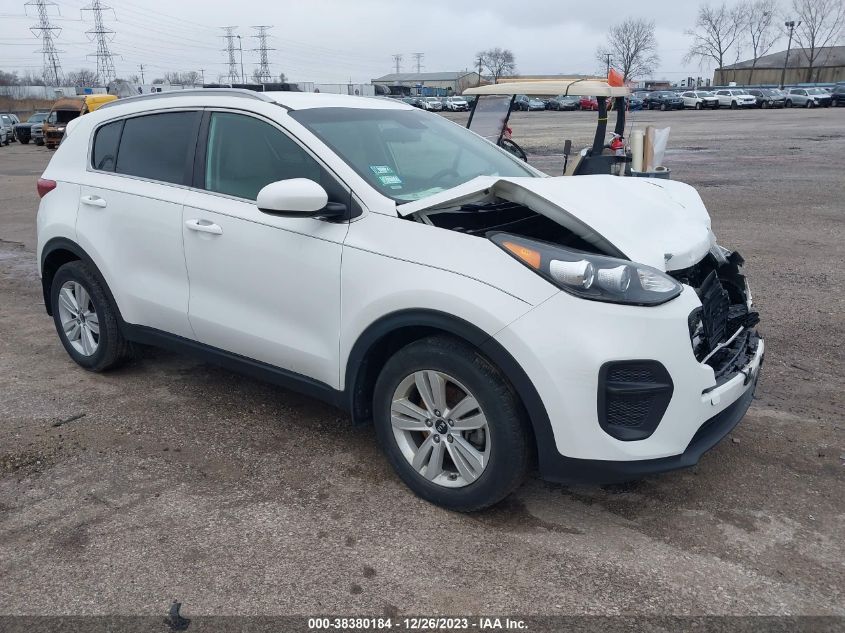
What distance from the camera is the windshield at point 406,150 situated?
3.64 meters

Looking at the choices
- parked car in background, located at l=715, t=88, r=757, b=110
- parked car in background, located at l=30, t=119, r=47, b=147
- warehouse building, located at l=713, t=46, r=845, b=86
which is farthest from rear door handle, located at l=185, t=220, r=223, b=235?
warehouse building, located at l=713, t=46, r=845, b=86

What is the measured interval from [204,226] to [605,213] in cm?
204

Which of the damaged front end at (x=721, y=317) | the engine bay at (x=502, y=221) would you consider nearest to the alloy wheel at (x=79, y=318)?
the engine bay at (x=502, y=221)

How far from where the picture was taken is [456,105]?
61844 mm

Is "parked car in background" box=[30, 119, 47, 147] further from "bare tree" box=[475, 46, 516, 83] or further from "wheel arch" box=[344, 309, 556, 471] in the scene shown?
"bare tree" box=[475, 46, 516, 83]

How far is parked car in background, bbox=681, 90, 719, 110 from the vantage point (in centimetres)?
5397

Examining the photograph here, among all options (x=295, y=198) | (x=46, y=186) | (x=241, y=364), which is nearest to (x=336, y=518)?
(x=241, y=364)

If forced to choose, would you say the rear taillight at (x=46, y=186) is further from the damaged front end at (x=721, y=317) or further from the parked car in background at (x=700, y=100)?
the parked car in background at (x=700, y=100)

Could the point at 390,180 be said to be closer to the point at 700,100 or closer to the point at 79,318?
the point at 79,318

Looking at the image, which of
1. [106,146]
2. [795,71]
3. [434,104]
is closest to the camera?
[106,146]

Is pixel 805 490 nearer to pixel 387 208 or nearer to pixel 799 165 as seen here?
pixel 387 208

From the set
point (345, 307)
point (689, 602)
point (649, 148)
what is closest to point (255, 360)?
point (345, 307)

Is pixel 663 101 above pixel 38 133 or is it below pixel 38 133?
above

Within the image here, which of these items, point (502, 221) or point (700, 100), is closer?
point (502, 221)
